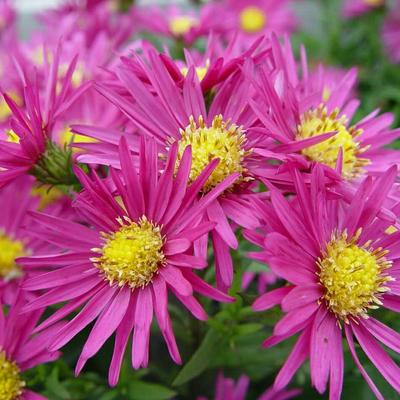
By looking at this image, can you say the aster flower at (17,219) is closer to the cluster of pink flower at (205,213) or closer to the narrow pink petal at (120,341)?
the cluster of pink flower at (205,213)

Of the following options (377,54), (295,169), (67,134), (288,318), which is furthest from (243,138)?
(377,54)

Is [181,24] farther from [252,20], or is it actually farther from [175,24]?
[252,20]

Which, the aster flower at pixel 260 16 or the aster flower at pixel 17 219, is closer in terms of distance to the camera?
the aster flower at pixel 17 219

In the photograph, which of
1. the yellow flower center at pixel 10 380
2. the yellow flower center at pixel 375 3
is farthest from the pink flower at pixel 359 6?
the yellow flower center at pixel 10 380

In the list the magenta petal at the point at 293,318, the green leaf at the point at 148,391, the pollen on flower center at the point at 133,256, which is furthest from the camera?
the green leaf at the point at 148,391

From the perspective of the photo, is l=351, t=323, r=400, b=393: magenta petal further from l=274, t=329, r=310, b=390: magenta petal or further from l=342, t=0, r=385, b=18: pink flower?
l=342, t=0, r=385, b=18: pink flower

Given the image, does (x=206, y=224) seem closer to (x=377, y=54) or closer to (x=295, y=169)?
(x=295, y=169)
